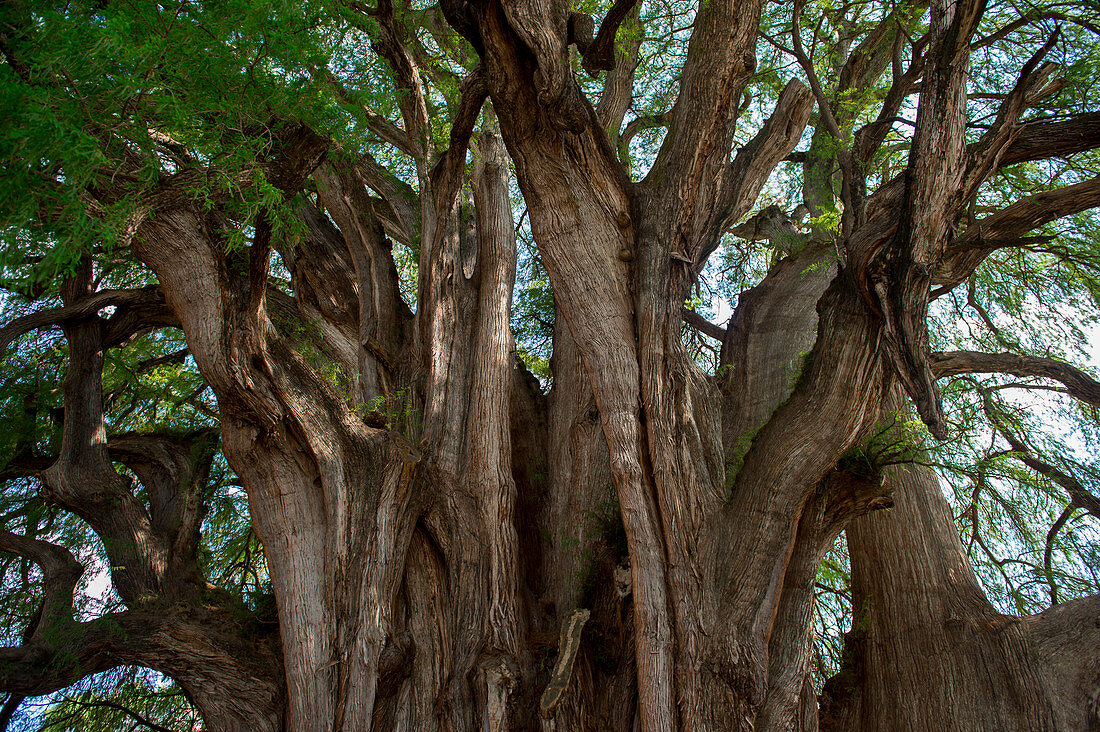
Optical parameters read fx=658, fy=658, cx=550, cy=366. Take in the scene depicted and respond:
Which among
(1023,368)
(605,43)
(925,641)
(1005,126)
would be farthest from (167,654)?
(1023,368)

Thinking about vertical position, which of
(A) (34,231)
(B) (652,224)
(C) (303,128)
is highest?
(C) (303,128)

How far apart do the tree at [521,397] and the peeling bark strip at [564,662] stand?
0.06 feet

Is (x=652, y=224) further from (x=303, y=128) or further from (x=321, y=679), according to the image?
(x=321, y=679)

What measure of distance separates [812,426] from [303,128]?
3.01m

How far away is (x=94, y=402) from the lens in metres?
4.61

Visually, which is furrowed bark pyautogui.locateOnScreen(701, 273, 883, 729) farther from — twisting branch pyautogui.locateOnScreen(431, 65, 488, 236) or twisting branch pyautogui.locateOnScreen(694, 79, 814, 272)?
twisting branch pyautogui.locateOnScreen(431, 65, 488, 236)

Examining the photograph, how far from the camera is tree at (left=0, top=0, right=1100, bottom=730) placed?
3.02m

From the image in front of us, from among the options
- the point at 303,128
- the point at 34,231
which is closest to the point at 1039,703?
the point at 303,128

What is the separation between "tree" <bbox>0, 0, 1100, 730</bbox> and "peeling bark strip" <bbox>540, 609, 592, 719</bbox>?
19 mm

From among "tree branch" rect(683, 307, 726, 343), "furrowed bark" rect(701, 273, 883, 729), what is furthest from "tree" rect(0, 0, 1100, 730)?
"tree branch" rect(683, 307, 726, 343)

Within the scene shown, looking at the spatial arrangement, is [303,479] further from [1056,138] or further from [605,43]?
[1056,138]

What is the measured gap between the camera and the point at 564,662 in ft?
10.8

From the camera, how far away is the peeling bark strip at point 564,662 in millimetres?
3121

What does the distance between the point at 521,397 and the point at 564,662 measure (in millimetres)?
2451
